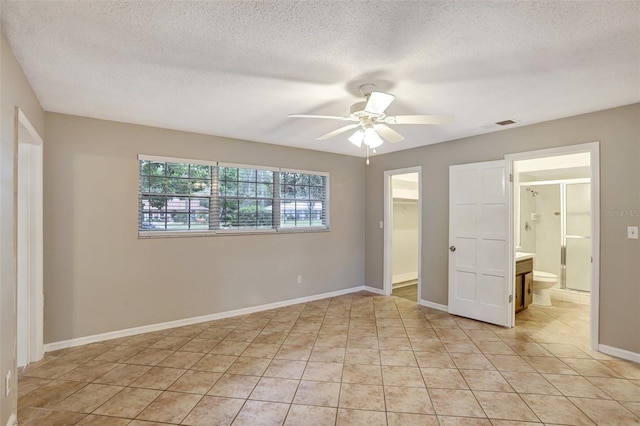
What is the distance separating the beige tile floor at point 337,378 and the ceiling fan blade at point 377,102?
216 cm

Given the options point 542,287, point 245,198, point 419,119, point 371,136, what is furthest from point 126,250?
point 542,287

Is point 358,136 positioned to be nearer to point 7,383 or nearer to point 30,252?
point 7,383

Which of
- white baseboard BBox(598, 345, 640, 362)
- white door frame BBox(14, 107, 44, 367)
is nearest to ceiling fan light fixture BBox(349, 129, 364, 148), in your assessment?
white door frame BBox(14, 107, 44, 367)

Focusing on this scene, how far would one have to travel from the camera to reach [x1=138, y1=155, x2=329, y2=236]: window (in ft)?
12.9

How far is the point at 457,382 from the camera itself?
265 cm

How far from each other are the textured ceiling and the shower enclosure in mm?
2712

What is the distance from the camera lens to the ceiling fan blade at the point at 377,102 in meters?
2.29

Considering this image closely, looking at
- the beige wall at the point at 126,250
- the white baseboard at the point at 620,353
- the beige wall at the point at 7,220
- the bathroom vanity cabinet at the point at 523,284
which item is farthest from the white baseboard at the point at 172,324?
the white baseboard at the point at 620,353

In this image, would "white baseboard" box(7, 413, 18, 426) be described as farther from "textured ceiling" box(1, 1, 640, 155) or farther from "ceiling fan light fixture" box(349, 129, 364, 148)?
"ceiling fan light fixture" box(349, 129, 364, 148)

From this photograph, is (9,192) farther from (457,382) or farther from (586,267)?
(586,267)

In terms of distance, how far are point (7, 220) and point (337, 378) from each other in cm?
257

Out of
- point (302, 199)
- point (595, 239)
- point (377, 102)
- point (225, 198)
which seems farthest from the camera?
point (302, 199)

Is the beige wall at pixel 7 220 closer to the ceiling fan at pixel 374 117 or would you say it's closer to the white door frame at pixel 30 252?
the white door frame at pixel 30 252

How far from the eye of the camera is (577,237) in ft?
17.4
